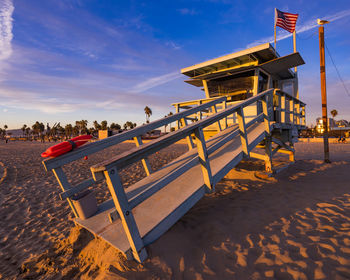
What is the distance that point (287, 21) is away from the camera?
9227 millimetres

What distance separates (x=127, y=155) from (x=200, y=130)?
118cm

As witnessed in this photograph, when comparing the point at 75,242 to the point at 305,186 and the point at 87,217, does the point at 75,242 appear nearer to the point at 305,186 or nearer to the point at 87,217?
the point at 87,217

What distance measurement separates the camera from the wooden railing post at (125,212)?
166cm

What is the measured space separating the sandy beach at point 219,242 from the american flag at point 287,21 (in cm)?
892

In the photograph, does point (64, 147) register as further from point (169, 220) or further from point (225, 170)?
point (225, 170)

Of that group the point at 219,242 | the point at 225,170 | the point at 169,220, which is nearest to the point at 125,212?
the point at 169,220

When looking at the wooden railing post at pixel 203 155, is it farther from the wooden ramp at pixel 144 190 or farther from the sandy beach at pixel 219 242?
the sandy beach at pixel 219 242

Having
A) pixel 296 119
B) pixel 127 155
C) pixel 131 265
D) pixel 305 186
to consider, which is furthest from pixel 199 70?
pixel 131 265

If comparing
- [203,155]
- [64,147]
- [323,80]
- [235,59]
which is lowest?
[203,155]

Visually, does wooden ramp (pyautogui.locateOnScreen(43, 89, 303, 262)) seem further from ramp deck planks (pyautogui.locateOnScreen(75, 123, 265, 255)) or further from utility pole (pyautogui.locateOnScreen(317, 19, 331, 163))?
utility pole (pyautogui.locateOnScreen(317, 19, 331, 163))

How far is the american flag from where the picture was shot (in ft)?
29.3

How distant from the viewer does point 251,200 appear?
379 centimetres

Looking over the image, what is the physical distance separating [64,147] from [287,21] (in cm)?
1244

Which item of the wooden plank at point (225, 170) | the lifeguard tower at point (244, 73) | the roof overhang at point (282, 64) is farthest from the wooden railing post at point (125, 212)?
the roof overhang at point (282, 64)
